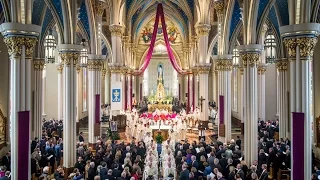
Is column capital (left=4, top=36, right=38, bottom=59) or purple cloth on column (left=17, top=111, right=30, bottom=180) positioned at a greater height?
column capital (left=4, top=36, right=38, bottom=59)

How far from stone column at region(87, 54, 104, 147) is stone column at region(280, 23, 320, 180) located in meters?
12.4

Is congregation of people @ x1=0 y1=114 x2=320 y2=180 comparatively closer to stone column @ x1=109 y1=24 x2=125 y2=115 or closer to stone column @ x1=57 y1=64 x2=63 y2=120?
stone column @ x1=57 y1=64 x2=63 y2=120

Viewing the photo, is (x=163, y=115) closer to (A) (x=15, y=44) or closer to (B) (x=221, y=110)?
(B) (x=221, y=110)

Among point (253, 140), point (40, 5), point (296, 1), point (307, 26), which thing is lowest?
point (253, 140)

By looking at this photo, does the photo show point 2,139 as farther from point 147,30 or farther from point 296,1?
point 147,30

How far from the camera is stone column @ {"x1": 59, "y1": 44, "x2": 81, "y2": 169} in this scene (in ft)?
46.3

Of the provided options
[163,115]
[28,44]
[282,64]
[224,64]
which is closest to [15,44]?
[28,44]

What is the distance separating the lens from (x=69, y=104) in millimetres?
14133

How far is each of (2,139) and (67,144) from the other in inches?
193

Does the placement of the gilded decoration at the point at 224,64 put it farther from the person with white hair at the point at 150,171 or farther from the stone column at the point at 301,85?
the stone column at the point at 301,85

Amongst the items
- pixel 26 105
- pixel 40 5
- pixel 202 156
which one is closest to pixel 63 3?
pixel 40 5

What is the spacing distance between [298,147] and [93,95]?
42.2 feet

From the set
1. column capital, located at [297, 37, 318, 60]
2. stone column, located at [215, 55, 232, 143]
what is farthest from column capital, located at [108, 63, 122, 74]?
column capital, located at [297, 37, 318, 60]

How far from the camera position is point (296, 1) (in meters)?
9.54
